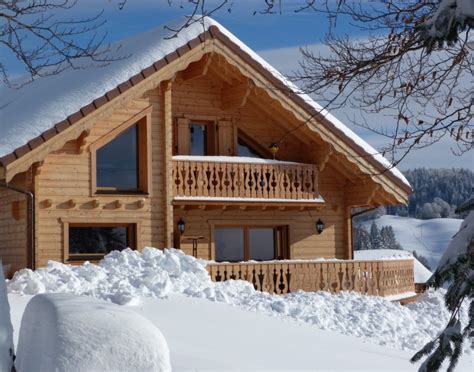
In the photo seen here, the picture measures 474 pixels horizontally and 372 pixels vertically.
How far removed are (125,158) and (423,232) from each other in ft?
353

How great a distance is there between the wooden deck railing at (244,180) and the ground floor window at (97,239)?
1.63m

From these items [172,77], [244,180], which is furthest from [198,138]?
[172,77]

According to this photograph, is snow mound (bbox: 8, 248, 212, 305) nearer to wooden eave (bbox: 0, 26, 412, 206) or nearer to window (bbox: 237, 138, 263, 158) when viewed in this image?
wooden eave (bbox: 0, 26, 412, 206)

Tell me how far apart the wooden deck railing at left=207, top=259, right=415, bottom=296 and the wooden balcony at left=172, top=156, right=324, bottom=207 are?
2.10m

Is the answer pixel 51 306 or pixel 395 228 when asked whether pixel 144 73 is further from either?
pixel 395 228

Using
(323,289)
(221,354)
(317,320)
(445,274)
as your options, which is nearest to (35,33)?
(221,354)

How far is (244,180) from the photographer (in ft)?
73.0

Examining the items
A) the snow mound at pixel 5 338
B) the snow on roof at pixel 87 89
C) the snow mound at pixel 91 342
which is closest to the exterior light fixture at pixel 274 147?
the snow on roof at pixel 87 89

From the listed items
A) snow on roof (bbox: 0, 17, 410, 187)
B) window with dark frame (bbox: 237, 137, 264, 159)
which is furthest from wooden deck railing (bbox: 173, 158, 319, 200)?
snow on roof (bbox: 0, 17, 410, 187)

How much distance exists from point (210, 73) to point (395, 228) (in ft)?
342

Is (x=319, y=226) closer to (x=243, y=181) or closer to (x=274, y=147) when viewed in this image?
(x=274, y=147)

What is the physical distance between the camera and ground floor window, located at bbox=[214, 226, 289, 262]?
23.2 metres

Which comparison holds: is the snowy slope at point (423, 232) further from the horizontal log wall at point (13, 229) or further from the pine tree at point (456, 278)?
the pine tree at point (456, 278)

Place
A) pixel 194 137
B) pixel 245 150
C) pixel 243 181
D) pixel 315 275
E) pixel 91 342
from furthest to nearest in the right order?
pixel 245 150, pixel 194 137, pixel 243 181, pixel 315 275, pixel 91 342
